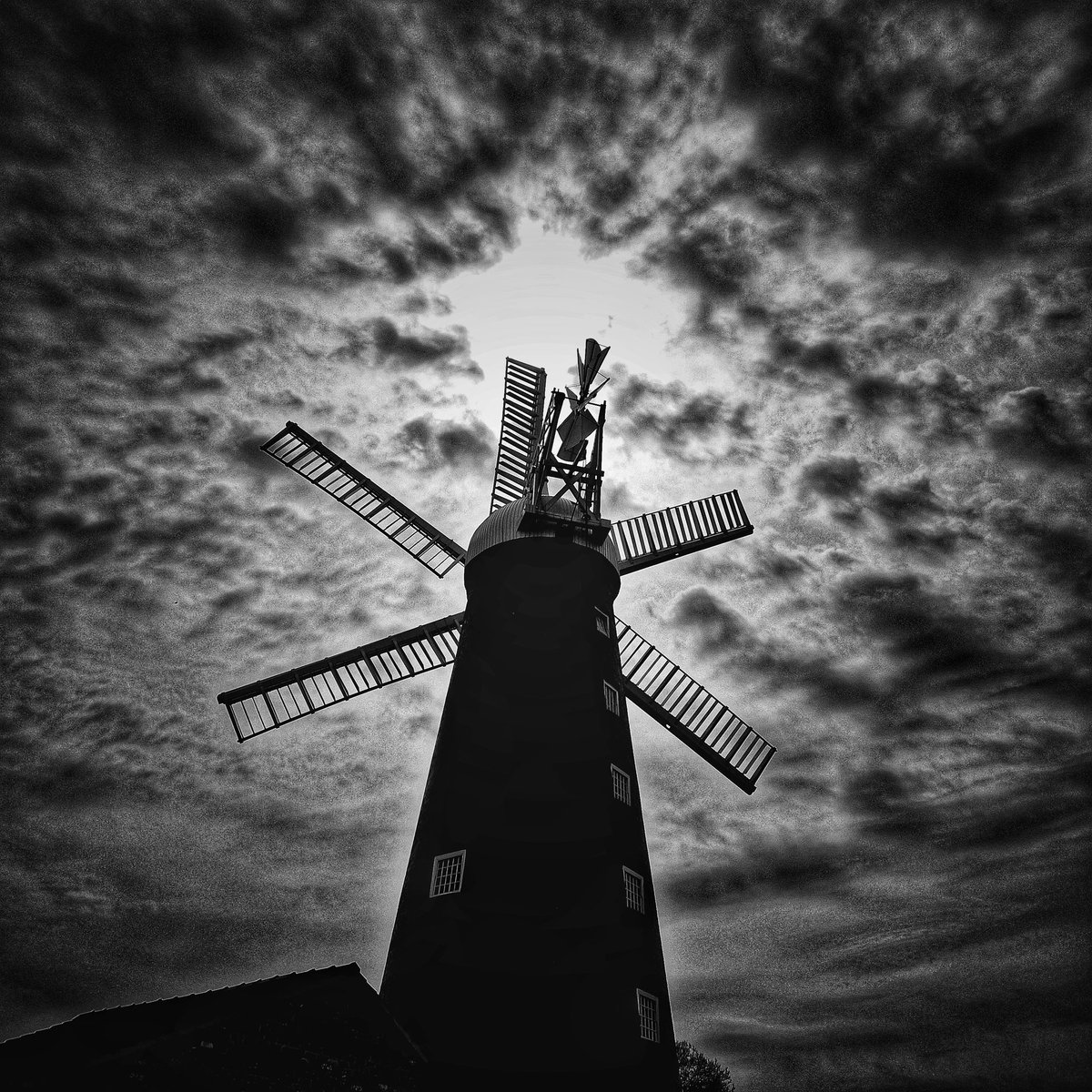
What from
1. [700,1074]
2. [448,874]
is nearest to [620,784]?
[448,874]

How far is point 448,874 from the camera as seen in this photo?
12.6m

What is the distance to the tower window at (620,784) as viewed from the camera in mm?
13922

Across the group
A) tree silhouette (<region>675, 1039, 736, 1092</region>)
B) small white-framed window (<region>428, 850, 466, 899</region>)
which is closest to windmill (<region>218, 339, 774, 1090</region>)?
small white-framed window (<region>428, 850, 466, 899</region>)

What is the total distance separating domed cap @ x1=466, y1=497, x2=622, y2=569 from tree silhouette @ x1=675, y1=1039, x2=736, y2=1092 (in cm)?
3740

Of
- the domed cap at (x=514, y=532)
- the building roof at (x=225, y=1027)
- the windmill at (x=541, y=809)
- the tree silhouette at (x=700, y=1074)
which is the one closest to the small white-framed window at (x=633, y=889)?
the windmill at (x=541, y=809)

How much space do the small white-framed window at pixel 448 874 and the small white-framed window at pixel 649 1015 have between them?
3297 mm

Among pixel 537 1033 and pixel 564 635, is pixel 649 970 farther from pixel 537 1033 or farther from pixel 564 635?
pixel 564 635

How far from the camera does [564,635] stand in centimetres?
1544

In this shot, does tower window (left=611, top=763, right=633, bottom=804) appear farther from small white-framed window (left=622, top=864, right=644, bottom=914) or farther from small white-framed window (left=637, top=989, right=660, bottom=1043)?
small white-framed window (left=637, top=989, right=660, bottom=1043)

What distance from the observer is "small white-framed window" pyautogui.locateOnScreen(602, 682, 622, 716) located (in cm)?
1512

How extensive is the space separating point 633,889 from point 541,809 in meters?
2.11

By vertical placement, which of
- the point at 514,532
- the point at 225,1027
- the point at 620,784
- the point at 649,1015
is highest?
the point at 514,532

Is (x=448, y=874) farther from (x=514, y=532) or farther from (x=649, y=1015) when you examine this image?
(x=514, y=532)

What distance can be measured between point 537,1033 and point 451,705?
5.96 metres
